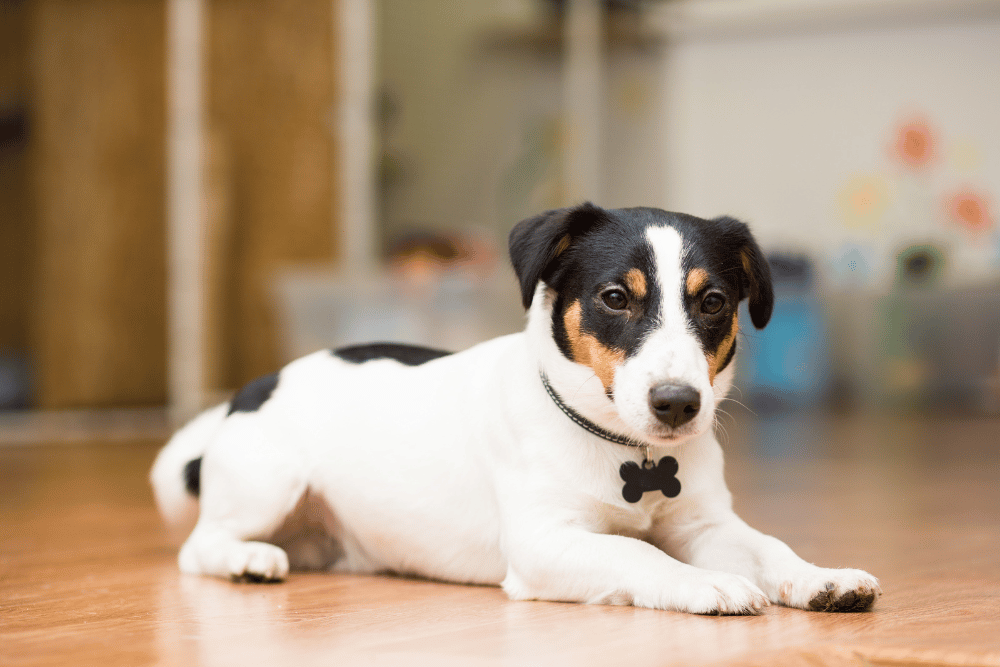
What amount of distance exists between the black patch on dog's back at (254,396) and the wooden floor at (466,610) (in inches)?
12.7

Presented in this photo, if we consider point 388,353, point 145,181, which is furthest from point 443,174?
point 388,353

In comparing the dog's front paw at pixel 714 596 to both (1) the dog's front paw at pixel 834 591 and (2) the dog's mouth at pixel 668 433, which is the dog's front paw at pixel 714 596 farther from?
(2) the dog's mouth at pixel 668 433

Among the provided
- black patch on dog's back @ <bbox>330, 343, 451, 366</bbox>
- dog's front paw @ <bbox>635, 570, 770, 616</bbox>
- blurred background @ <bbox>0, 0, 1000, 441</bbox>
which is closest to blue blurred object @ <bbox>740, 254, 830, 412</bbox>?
blurred background @ <bbox>0, 0, 1000, 441</bbox>

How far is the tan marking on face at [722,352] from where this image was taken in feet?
5.05

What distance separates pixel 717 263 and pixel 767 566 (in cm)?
45

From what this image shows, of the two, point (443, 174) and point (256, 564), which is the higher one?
point (443, 174)

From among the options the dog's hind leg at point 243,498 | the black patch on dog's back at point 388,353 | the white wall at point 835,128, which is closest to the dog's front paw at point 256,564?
the dog's hind leg at point 243,498

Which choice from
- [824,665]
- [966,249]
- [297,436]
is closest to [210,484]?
[297,436]

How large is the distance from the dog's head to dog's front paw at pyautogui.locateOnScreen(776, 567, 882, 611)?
0.26m

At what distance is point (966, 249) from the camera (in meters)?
7.67

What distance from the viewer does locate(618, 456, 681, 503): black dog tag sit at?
1.58 meters

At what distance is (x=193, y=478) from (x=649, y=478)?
0.95 meters

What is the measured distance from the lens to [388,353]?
2041 millimetres

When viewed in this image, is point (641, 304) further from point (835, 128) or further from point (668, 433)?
point (835, 128)
